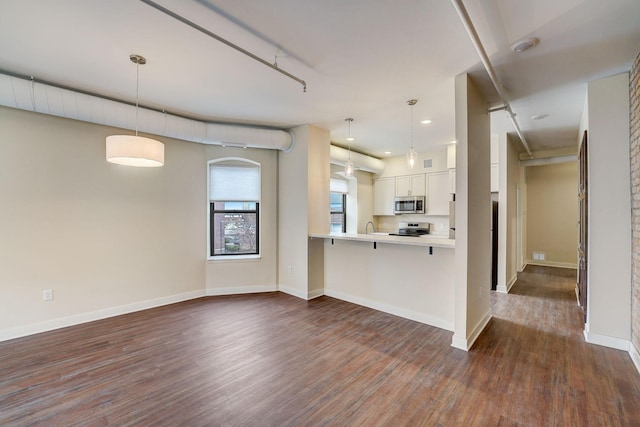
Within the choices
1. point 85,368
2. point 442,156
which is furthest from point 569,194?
point 85,368

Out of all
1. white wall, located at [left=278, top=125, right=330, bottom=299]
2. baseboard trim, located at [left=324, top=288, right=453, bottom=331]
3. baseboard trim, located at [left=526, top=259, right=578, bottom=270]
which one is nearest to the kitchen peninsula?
baseboard trim, located at [left=324, top=288, right=453, bottom=331]

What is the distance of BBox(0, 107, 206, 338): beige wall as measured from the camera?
3139mm

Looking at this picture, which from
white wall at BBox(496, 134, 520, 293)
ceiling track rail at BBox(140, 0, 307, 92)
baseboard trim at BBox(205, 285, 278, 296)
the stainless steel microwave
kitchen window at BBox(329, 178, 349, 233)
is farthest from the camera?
kitchen window at BBox(329, 178, 349, 233)

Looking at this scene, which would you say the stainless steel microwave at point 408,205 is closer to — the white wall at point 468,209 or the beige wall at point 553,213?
the white wall at point 468,209

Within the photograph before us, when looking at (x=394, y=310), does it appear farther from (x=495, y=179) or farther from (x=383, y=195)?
(x=383, y=195)

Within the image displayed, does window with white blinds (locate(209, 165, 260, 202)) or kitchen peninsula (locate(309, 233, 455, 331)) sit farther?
window with white blinds (locate(209, 165, 260, 202))

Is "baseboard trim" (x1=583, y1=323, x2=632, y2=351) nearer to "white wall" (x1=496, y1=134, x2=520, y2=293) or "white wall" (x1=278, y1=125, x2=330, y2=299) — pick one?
"white wall" (x1=496, y1=134, x2=520, y2=293)

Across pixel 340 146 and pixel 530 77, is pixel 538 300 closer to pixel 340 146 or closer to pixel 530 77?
pixel 530 77

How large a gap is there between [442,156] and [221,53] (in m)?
5.16

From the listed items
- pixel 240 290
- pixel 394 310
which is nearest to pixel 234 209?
pixel 240 290

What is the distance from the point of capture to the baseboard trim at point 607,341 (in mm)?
2832

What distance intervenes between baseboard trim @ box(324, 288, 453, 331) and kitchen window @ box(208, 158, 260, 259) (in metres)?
1.63

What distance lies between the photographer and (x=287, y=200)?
489 centimetres

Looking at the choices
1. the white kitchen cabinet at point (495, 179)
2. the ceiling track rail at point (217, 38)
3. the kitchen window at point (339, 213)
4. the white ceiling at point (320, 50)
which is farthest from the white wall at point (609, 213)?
the kitchen window at point (339, 213)
